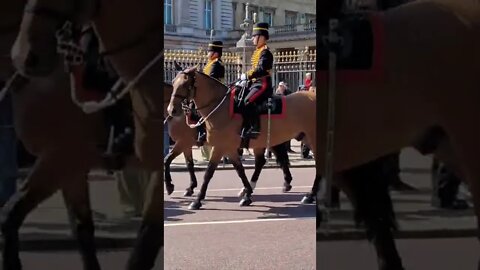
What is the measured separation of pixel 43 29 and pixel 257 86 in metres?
6.50

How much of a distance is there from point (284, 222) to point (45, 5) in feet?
16.8

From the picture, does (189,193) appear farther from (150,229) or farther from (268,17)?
(268,17)

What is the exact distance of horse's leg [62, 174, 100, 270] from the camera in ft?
8.09

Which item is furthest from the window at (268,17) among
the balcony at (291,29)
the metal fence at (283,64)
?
the metal fence at (283,64)

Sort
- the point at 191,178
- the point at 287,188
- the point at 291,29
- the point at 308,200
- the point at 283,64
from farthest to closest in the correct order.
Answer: the point at 291,29 → the point at 283,64 → the point at 287,188 → the point at 191,178 → the point at 308,200

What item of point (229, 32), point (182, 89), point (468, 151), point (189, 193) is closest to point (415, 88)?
point (468, 151)

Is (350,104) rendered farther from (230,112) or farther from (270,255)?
(230,112)

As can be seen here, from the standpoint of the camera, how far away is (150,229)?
2514 millimetres

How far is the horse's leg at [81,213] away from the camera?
246 centimetres

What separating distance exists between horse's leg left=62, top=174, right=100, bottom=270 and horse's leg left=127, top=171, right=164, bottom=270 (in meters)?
0.17

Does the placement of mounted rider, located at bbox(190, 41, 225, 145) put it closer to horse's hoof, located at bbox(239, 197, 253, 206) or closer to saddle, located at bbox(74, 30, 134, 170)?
horse's hoof, located at bbox(239, 197, 253, 206)

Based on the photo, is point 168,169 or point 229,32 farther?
point 229,32

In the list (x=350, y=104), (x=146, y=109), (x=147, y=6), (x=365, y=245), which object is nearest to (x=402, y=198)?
(x=365, y=245)

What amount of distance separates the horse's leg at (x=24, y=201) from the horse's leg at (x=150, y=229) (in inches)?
14.1
